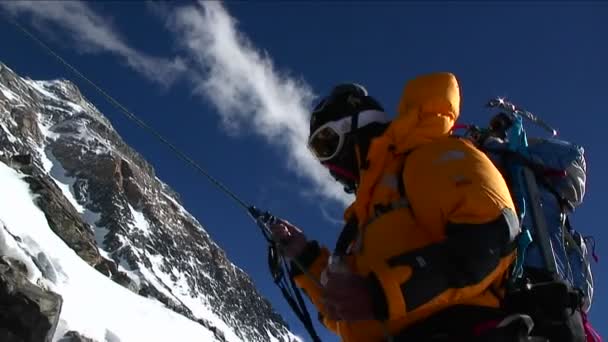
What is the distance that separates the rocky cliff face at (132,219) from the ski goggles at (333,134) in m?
129

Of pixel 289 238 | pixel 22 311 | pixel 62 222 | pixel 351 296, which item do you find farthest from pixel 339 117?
pixel 62 222

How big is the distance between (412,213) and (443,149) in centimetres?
29

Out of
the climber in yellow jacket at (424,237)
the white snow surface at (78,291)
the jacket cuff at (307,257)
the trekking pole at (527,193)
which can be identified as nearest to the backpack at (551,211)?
the trekking pole at (527,193)

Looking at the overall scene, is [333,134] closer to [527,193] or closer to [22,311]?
[527,193]

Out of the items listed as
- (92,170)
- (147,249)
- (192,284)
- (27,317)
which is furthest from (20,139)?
(27,317)

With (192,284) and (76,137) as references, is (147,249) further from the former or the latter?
(76,137)

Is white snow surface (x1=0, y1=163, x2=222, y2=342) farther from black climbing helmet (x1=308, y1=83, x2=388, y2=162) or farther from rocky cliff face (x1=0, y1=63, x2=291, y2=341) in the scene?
rocky cliff face (x1=0, y1=63, x2=291, y2=341)

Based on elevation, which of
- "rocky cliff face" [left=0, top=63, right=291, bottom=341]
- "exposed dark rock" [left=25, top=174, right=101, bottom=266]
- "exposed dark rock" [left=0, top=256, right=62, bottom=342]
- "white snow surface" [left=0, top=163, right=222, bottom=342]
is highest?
"rocky cliff face" [left=0, top=63, right=291, bottom=341]

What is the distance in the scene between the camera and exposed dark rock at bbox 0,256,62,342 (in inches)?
988

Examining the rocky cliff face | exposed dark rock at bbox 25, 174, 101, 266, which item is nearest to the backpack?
exposed dark rock at bbox 25, 174, 101, 266

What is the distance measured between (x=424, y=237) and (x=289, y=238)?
1169 millimetres

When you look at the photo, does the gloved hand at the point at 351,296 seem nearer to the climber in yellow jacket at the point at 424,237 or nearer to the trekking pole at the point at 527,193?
the climber in yellow jacket at the point at 424,237

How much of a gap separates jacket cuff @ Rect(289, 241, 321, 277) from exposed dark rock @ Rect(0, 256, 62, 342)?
80.5ft

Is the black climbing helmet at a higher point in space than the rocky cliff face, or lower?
lower
